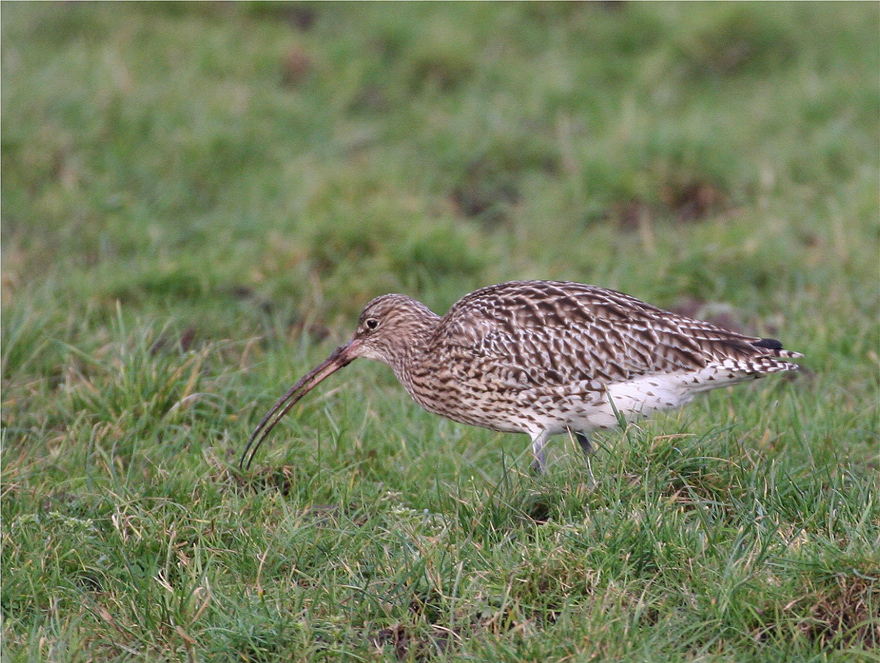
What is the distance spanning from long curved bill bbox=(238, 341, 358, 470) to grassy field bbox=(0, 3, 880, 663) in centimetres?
14

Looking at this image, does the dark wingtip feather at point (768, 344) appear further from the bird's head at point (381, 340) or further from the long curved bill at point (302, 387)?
the long curved bill at point (302, 387)

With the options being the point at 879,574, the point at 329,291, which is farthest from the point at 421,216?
the point at 879,574

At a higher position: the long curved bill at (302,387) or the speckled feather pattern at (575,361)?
the speckled feather pattern at (575,361)

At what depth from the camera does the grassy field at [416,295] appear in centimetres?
480

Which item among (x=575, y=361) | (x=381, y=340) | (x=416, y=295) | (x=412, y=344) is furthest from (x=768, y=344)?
(x=416, y=295)

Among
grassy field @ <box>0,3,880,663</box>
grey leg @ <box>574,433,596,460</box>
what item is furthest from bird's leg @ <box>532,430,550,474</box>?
grey leg @ <box>574,433,596,460</box>

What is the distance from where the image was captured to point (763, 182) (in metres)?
9.96

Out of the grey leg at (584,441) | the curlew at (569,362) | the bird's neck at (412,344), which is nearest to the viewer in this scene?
the curlew at (569,362)

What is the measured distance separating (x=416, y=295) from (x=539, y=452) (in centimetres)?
278

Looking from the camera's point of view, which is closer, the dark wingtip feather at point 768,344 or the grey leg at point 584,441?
the dark wingtip feather at point 768,344

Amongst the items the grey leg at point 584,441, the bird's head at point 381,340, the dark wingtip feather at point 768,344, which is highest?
the dark wingtip feather at point 768,344

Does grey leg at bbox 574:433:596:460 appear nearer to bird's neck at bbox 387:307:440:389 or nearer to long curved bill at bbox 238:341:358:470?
bird's neck at bbox 387:307:440:389

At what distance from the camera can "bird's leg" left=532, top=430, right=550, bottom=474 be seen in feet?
19.1

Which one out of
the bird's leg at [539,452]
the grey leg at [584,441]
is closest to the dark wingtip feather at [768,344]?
the grey leg at [584,441]
